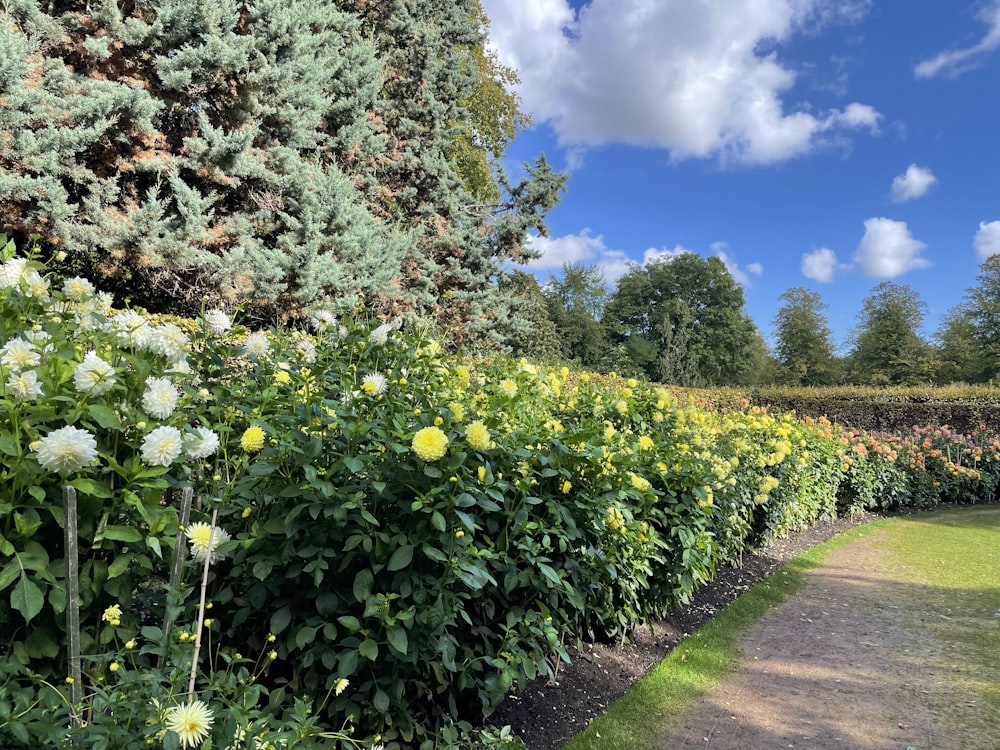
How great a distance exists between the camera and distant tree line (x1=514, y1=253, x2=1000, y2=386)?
2984cm

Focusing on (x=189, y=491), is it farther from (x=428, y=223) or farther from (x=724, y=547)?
(x=428, y=223)

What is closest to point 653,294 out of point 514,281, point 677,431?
point 514,281

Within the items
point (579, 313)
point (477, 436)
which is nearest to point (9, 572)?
point (477, 436)

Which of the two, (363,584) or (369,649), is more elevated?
(363,584)

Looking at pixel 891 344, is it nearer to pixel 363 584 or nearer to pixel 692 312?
pixel 692 312

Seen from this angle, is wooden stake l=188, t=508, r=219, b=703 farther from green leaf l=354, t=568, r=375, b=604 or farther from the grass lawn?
the grass lawn

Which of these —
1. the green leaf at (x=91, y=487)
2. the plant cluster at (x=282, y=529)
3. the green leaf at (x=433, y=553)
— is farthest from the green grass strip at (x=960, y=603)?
the green leaf at (x=91, y=487)

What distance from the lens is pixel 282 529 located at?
1713 mm

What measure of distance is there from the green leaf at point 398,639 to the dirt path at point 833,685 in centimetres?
141

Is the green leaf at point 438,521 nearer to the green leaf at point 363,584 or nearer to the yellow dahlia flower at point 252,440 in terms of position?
the green leaf at point 363,584

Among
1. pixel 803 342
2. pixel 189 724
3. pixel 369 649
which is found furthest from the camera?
pixel 803 342

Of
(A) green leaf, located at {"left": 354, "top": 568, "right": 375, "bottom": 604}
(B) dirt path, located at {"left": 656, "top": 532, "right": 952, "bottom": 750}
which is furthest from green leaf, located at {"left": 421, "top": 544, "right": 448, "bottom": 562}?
(B) dirt path, located at {"left": 656, "top": 532, "right": 952, "bottom": 750}

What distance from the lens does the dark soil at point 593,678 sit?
2334mm

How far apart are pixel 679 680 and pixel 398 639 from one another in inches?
76.0
